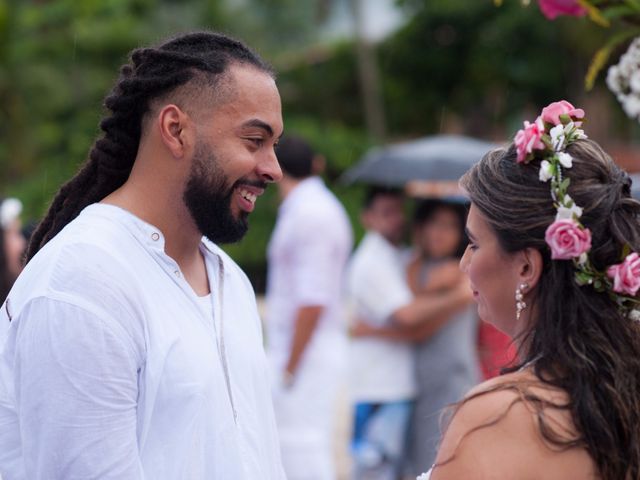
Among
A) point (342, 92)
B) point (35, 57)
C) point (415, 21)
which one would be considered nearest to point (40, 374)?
point (35, 57)

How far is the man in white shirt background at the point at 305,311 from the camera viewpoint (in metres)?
5.49

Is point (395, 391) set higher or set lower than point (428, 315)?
lower

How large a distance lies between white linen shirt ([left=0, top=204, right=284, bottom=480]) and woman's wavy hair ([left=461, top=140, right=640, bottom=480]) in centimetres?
67

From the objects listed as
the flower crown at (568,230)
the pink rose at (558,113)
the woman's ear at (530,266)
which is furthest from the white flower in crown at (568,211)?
the pink rose at (558,113)

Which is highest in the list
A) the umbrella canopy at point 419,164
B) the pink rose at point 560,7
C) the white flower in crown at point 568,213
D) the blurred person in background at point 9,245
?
the pink rose at point 560,7

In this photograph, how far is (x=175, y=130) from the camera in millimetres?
2459

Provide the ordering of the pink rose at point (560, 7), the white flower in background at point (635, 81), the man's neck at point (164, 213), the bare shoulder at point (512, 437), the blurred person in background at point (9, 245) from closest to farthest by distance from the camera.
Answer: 1. the bare shoulder at point (512, 437)
2. the man's neck at point (164, 213)
3. the pink rose at point (560, 7)
4. the white flower in background at point (635, 81)
5. the blurred person in background at point (9, 245)

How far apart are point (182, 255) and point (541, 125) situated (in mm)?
878

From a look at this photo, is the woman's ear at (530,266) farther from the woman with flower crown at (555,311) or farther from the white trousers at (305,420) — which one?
the white trousers at (305,420)

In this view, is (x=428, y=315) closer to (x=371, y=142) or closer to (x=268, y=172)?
(x=268, y=172)

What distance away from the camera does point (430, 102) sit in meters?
24.0

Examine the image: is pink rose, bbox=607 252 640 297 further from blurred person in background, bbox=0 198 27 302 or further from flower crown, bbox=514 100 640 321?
blurred person in background, bbox=0 198 27 302

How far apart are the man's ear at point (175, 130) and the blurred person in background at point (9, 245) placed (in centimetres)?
242

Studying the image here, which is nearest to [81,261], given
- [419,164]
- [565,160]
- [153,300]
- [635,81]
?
[153,300]
